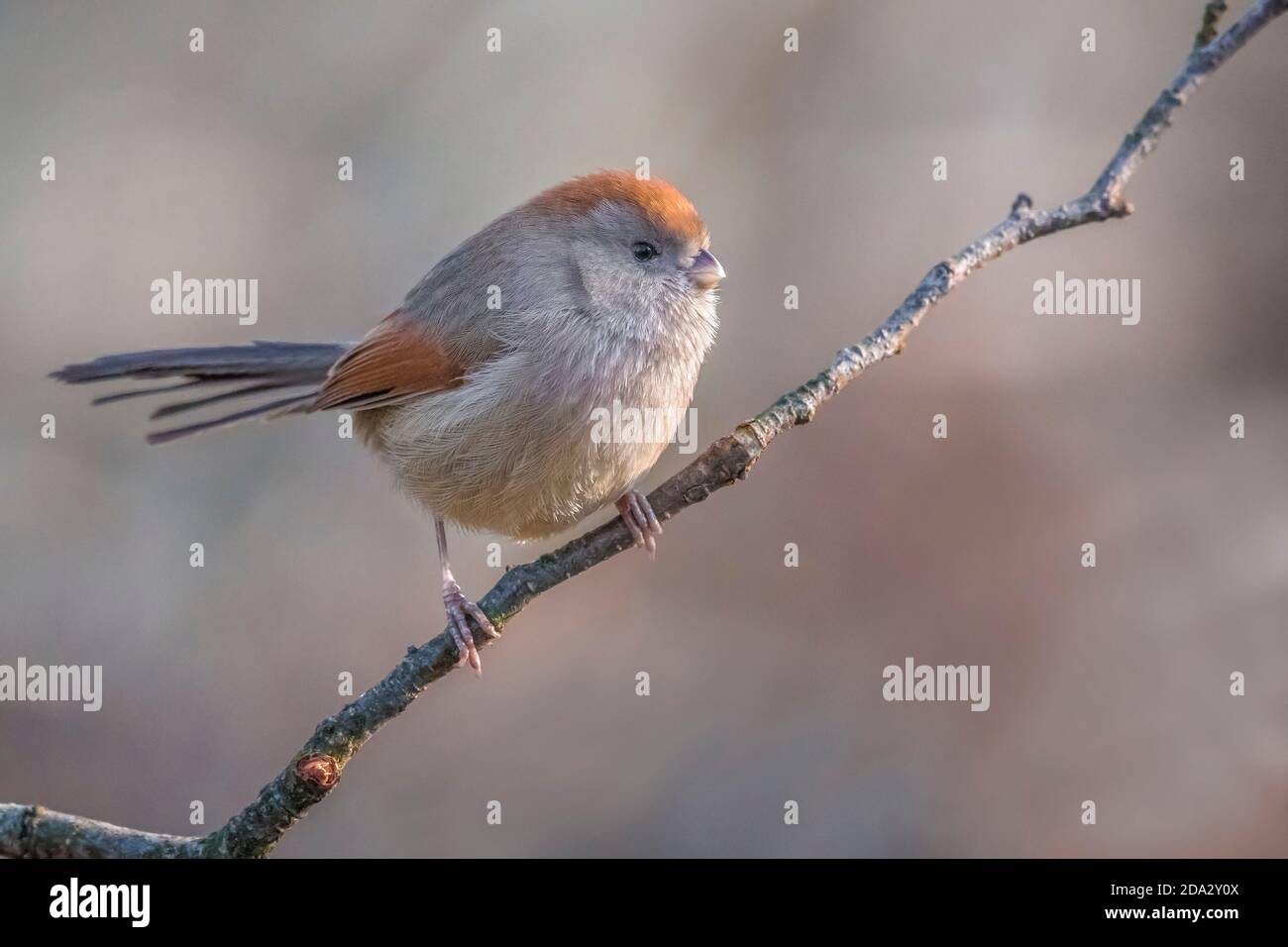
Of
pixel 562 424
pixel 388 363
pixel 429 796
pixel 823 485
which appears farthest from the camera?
pixel 823 485

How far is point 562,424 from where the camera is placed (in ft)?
12.3

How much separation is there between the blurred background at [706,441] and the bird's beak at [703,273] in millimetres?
3012

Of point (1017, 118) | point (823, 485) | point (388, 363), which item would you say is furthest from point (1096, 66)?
point (388, 363)

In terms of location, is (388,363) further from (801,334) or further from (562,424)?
(801,334)

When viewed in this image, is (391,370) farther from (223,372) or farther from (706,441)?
(706,441)

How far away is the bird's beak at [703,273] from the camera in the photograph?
4.09 m

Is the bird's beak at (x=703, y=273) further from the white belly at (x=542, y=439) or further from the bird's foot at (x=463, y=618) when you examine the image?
the bird's foot at (x=463, y=618)

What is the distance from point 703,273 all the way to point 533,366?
68cm

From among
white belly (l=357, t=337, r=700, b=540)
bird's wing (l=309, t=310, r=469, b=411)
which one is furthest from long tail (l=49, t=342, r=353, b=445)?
white belly (l=357, t=337, r=700, b=540)

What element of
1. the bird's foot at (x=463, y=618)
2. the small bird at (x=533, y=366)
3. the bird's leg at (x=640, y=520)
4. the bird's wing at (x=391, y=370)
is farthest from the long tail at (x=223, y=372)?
the bird's leg at (x=640, y=520)

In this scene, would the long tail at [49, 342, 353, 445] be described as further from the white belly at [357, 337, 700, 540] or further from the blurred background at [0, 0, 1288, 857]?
the blurred background at [0, 0, 1288, 857]

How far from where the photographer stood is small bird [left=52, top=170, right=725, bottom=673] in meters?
3.79

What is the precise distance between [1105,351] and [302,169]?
5.14 meters

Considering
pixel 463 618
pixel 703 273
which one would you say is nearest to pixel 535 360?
pixel 703 273
